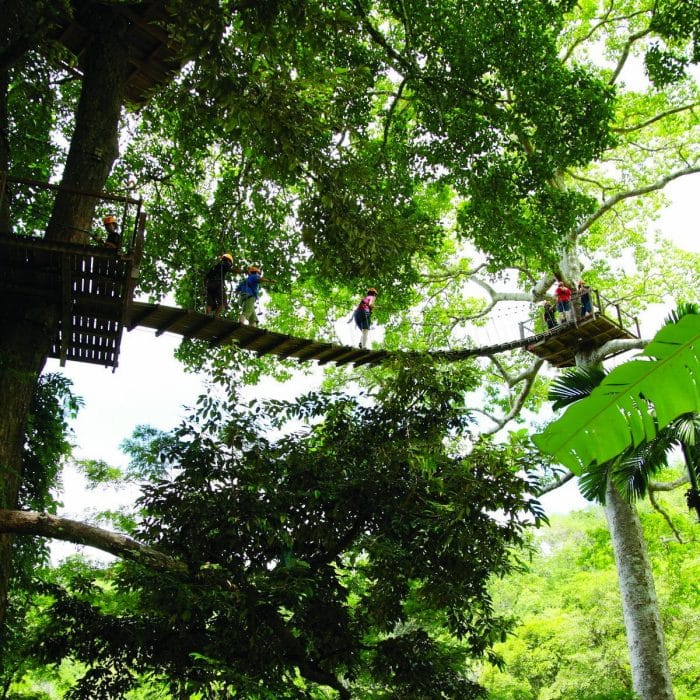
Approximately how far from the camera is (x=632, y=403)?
97cm

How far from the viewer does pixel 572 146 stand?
6.71m

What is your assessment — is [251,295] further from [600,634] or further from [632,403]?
[600,634]

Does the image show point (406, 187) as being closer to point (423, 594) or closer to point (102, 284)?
point (102, 284)

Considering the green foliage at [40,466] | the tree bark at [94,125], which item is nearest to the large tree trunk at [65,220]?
the tree bark at [94,125]

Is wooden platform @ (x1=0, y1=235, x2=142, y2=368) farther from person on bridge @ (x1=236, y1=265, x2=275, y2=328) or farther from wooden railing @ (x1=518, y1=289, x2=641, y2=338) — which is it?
wooden railing @ (x1=518, y1=289, x2=641, y2=338)

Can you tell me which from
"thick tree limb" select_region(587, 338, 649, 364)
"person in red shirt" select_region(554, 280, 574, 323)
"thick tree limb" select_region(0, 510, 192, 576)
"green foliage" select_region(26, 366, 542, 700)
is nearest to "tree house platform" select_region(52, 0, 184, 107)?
"green foliage" select_region(26, 366, 542, 700)

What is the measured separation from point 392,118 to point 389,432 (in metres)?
5.30

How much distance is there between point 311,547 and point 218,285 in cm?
387

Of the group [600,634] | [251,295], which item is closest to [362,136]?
[251,295]

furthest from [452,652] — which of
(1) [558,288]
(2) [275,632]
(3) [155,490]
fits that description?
(1) [558,288]

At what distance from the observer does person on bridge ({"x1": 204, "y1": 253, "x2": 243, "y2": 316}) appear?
7699 millimetres

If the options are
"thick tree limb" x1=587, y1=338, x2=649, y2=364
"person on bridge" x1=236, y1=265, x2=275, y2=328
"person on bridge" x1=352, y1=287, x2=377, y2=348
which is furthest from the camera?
"thick tree limb" x1=587, y1=338, x2=649, y2=364

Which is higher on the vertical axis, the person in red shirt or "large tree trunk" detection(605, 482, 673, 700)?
the person in red shirt

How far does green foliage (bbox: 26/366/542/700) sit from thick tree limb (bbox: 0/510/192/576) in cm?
22
